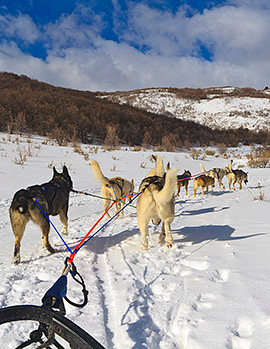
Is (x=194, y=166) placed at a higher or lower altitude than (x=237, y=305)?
higher

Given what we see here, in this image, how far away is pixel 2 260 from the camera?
2.81 metres

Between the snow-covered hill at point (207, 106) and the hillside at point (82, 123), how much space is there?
1344cm

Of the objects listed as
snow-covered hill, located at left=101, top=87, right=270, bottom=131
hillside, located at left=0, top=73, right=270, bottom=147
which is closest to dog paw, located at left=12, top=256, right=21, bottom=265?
hillside, located at left=0, top=73, right=270, bottom=147

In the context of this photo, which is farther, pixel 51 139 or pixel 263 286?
pixel 51 139

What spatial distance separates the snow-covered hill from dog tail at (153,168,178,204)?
38.9m

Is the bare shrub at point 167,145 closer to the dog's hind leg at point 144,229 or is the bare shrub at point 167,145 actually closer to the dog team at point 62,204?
the dog team at point 62,204

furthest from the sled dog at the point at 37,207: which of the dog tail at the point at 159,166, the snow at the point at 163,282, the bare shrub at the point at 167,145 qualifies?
the bare shrub at the point at 167,145

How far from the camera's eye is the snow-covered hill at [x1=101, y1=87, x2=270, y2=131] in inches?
1649

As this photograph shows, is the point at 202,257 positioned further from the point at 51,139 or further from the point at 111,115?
the point at 111,115

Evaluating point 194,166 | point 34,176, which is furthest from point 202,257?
point 194,166

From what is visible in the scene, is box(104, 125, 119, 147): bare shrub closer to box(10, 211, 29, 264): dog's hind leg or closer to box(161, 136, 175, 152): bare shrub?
box(161, 136, 175, 152): bare shrub

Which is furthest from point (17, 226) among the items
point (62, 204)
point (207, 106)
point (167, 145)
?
point (207, 106)

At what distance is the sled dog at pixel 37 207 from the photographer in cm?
271

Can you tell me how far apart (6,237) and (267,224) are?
410 centimetres
